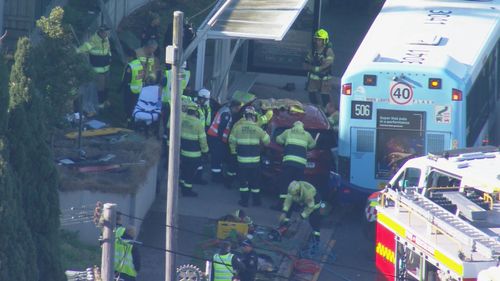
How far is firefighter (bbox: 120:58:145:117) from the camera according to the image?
27359 mm

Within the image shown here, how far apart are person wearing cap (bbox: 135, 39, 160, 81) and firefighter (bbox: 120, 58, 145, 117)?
0.11m

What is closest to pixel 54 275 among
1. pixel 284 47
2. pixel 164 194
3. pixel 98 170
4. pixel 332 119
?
pixel 98 170

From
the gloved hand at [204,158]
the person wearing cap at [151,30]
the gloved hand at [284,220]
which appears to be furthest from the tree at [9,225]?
the person wearing cap at [151,30]

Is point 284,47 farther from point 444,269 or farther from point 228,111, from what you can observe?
point 444,269

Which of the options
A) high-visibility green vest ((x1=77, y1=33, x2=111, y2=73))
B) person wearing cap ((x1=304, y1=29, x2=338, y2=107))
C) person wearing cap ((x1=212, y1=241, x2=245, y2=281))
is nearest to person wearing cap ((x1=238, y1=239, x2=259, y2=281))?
person wearing cap ((x1=212, y1=241, x2=245, y2=281))

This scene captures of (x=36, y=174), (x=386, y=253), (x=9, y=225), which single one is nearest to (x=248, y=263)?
(x=386, y=253)

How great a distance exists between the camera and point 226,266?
20703mm

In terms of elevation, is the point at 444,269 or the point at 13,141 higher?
the point at 13,141

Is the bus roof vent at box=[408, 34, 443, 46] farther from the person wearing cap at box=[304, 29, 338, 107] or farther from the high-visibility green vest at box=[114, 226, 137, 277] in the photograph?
the high-visibility green vest at box=[114, 226, 137, 277]

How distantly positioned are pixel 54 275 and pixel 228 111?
718 centimetres

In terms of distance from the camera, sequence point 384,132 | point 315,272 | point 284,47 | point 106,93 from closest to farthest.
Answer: point 315,272 < point 384,132 < point 106,93 < point 284,47

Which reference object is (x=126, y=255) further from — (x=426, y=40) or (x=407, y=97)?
(x=426, y=40)

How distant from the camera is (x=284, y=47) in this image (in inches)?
1220

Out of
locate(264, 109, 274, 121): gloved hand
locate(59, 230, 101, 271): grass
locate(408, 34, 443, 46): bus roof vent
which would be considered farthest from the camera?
locate(264, 109, 274, 121): gloved hand
